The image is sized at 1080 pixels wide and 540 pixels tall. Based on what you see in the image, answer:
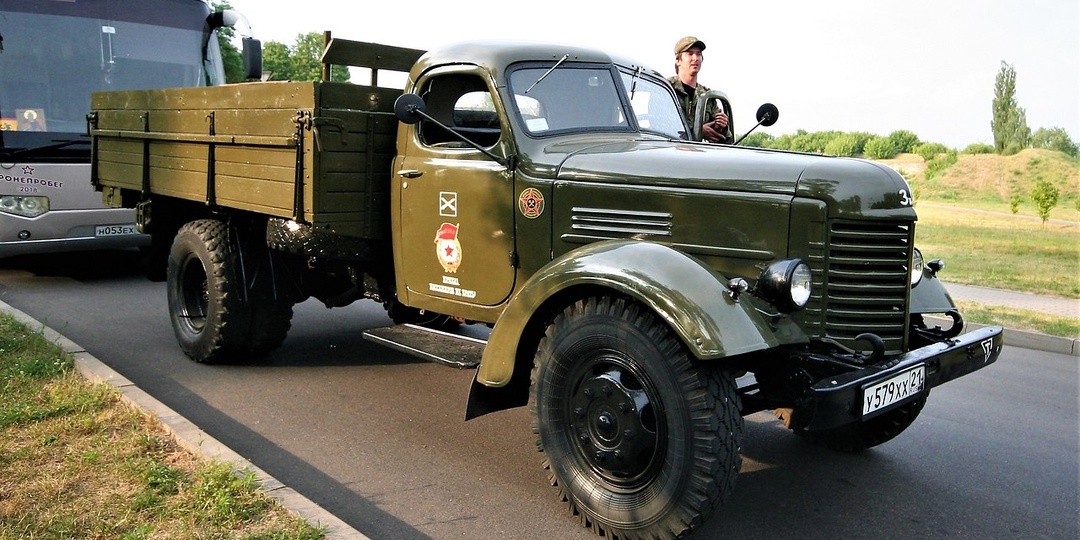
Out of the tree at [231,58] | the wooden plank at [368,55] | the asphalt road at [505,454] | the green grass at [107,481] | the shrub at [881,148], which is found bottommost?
the asphalt road at [505,454]

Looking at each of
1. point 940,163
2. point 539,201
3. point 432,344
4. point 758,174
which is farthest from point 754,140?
point 940,163

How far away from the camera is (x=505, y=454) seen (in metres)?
4.57

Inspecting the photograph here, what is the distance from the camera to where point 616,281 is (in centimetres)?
353

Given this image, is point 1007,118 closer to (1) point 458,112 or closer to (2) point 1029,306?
(2) point 1029,306

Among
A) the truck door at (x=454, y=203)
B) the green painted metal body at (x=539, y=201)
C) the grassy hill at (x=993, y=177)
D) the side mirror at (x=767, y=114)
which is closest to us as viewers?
the green painted metal body at (x=539, y=201)

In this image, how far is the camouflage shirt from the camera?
5738mm

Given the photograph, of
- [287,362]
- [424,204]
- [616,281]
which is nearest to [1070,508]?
[616,281]

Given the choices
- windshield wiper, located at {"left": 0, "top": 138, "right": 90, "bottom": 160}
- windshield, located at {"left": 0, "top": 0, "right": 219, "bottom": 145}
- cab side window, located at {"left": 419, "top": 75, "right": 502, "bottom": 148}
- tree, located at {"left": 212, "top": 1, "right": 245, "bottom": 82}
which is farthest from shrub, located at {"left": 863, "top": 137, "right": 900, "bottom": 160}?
cab side window, located at {"left": 419, "top": 75, "right": 502, "bottom": 148}

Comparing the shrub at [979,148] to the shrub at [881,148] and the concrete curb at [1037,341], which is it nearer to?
the shrub at [881,148]

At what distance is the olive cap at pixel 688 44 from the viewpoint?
6309 millimetres

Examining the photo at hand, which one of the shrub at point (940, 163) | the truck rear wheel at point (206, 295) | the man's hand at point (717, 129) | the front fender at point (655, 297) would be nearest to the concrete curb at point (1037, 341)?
the man's hand at point (717, 129)

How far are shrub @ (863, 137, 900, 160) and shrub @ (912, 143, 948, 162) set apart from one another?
84 centimetres

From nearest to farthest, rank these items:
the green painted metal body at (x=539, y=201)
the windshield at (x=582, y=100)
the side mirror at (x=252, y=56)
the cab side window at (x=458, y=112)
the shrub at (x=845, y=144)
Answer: the green painted metal body at (x=539, y=201)
the windshield at (x=582, y=100)
the cab side window at (x=458, y=112)
the side mirror at (x=252, y=56)
the shrub at (x=845, y=144)

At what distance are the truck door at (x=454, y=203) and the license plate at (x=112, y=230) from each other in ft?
17.4
